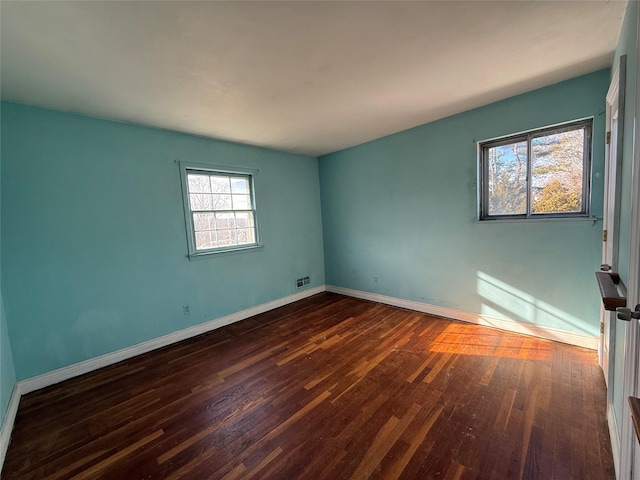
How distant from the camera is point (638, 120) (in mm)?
975

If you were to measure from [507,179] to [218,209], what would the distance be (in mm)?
3609

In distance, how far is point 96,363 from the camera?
2621 millimetres

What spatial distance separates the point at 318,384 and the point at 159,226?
8.17ft

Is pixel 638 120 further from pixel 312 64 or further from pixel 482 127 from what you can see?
pixel 482 127

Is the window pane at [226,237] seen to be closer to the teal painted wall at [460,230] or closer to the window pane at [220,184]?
the window pane at [220,184]

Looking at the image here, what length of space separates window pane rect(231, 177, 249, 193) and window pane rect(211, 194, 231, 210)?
163 millimetres

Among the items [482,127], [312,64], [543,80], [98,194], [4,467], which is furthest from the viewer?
[482,127]

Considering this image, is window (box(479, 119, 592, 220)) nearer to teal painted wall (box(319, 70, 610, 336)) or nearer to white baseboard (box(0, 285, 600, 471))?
teal painted wall (box(319, 70, 610, 336))

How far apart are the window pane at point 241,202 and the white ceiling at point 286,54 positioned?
123 cm

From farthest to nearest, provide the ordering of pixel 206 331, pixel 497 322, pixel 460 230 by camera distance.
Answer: pixel 206 331 < pixel 460 230 < pixel 497 322

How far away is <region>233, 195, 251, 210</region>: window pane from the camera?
3800 millimetres

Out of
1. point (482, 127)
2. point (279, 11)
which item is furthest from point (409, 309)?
point (279, 11)

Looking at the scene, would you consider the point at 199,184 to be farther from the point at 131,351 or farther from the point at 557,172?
the point at 557,172

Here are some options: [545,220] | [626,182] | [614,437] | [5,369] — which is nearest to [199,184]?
[5,369]
